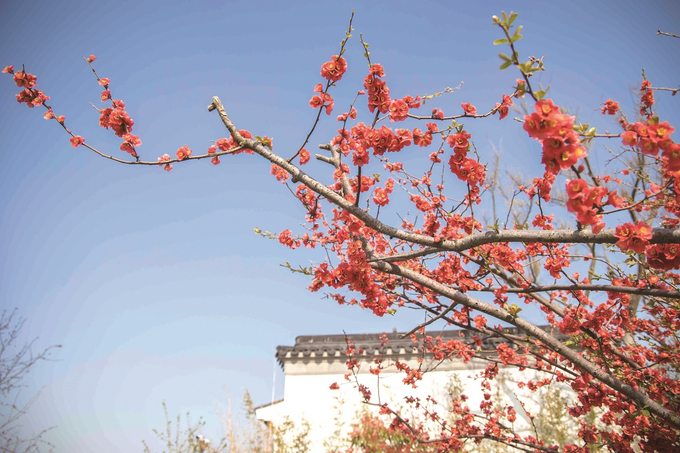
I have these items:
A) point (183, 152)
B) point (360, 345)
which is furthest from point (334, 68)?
point (360, 345)

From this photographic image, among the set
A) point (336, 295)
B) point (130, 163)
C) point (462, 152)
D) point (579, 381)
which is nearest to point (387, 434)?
point (336, 295)

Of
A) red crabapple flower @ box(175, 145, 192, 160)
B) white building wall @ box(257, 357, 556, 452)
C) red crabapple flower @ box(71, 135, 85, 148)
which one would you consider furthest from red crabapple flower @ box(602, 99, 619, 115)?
white building wall @ box(257, 357, 556, 452)

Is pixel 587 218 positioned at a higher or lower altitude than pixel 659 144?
lower

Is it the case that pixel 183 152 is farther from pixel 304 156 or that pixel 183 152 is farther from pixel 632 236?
pixel 632 236

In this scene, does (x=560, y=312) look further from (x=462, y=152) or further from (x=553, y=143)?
(x=553, y=143)

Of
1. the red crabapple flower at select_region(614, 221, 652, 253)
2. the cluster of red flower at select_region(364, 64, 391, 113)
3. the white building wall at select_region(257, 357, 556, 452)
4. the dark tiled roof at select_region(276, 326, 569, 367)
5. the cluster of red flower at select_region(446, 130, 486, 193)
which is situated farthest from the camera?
the dark tiled roof at select_region(276, 326, 569, 367)

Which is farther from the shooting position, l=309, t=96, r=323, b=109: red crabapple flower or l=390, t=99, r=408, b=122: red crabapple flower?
l=309, t=96, r=323, b=109: red crabapple flower

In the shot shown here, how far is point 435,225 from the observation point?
9.64 feet

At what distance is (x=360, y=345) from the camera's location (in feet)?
36.3

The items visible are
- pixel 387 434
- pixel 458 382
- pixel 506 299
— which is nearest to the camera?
pixel 506 299

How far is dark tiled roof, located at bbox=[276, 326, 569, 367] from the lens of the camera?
1014 cm

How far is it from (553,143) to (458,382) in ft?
29.5

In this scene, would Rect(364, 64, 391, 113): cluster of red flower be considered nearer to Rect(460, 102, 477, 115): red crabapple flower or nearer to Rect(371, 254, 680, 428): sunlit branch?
Rect(460, 102, 477, 115): red crabapple flower

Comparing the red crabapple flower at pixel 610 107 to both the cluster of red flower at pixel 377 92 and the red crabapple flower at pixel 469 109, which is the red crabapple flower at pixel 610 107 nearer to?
the red crabapple flower at pixel 469 109
